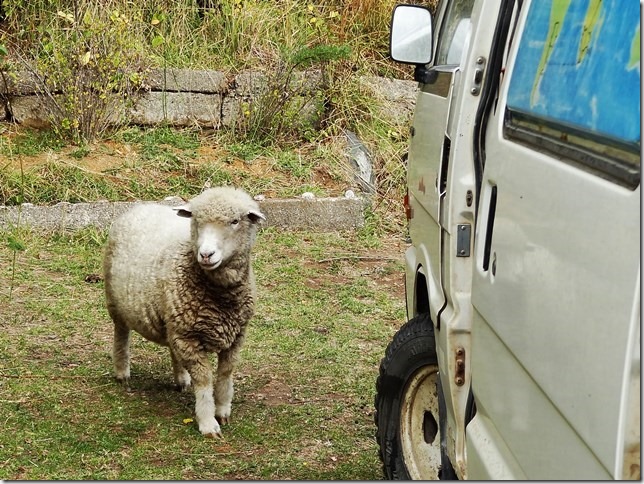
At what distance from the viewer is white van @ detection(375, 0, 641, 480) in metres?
1.76

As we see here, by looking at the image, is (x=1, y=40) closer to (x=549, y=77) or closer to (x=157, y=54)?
(x=157, y=54)

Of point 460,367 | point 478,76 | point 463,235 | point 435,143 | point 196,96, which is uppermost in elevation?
point 478,76

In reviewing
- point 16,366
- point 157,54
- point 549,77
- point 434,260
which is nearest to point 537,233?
point 549,77

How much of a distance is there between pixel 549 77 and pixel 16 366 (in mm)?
4728

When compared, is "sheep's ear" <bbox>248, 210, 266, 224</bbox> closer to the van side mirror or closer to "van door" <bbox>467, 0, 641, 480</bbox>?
the van side mirror

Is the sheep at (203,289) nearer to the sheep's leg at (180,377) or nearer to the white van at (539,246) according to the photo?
the sheep's leg at (180,377)

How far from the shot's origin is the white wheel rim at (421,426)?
392 cm

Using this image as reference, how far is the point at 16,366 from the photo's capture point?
20.4 feet

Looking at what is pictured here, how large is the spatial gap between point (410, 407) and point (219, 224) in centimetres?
160

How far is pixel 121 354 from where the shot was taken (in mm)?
6047

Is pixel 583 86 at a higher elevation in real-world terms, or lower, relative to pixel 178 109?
higher

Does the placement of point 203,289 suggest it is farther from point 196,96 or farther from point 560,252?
point 196,96

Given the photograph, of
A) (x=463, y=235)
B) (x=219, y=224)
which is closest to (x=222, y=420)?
(x=219, y=224)

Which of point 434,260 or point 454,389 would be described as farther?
point 434,260
